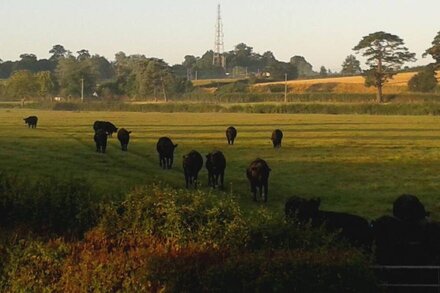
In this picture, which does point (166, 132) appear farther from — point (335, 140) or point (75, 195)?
point (75, 195)

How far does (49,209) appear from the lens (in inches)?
493

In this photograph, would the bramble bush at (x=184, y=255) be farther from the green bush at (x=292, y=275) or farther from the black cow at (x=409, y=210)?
the black cow at (x=409, y=210)

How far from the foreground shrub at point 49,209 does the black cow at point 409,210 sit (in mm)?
7555

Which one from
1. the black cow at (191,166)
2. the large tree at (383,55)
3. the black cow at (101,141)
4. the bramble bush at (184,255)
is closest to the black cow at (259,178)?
the black cow at (191,166)

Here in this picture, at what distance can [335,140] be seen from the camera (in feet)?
140

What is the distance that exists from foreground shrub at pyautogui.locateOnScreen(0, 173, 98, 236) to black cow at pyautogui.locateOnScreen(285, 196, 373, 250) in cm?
409

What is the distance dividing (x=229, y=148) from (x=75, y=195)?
2411 cm

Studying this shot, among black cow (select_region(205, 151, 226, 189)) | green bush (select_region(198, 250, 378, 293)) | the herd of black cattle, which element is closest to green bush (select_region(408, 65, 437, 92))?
black cow (select_region(205, 151, 226, 189))

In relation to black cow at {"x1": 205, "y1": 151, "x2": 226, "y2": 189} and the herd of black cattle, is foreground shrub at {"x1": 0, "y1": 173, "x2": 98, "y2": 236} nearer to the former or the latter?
the herd of black cattle

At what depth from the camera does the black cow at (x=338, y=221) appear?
43.4 ft

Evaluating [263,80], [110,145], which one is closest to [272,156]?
[110,145]

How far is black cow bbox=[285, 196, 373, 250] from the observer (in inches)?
521

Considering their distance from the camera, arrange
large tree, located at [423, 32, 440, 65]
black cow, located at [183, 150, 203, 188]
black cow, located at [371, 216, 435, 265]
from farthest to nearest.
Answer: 1. large tree, located at [423, 32, 440, 65]
2. black cow, located at [183, 150, 203, 188]
3. black cow, located at [371, 216, 435, 265]

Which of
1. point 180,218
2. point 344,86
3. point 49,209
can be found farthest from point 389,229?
point 344,86
